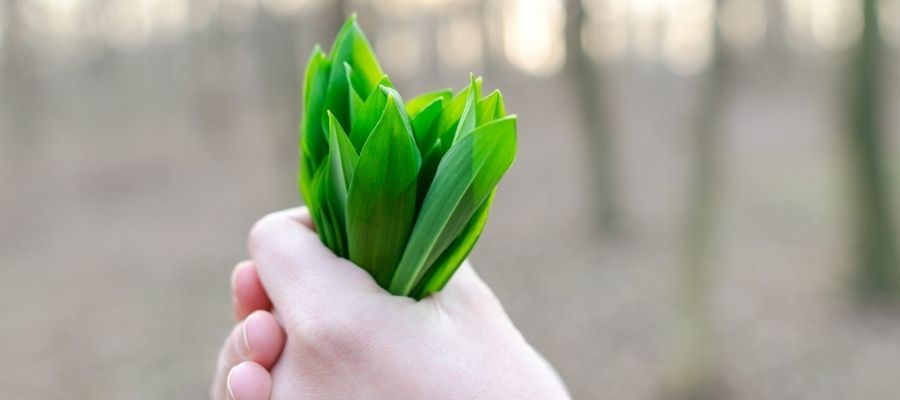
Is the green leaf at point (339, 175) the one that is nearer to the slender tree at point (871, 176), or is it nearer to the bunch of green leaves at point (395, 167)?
the bunch of green leaves at point (395, 167)

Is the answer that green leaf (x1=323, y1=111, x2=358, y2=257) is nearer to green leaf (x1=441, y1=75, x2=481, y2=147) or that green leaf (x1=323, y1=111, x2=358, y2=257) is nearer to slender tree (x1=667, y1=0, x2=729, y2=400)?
green leaf (x1=441, y1=75, x2=481, y2=147)

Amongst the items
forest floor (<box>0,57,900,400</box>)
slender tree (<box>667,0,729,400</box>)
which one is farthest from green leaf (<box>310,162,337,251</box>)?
forest floor (<box>0,57,900,400</box>)

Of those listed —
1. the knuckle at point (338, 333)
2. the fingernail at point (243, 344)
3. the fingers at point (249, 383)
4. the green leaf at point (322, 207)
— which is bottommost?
the fingers at point (249, 383)

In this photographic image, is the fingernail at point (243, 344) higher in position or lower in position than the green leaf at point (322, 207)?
lower

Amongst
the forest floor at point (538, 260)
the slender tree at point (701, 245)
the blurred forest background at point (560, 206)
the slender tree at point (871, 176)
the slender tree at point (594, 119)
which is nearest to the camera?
the slender tree at point (701, 245)

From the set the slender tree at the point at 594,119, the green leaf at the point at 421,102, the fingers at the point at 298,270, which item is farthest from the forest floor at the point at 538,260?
the fingers at the point at 298,270

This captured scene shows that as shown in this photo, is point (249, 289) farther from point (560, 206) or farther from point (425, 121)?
point (560, 206)

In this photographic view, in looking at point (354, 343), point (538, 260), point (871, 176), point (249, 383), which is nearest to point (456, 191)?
point (354, 343)
